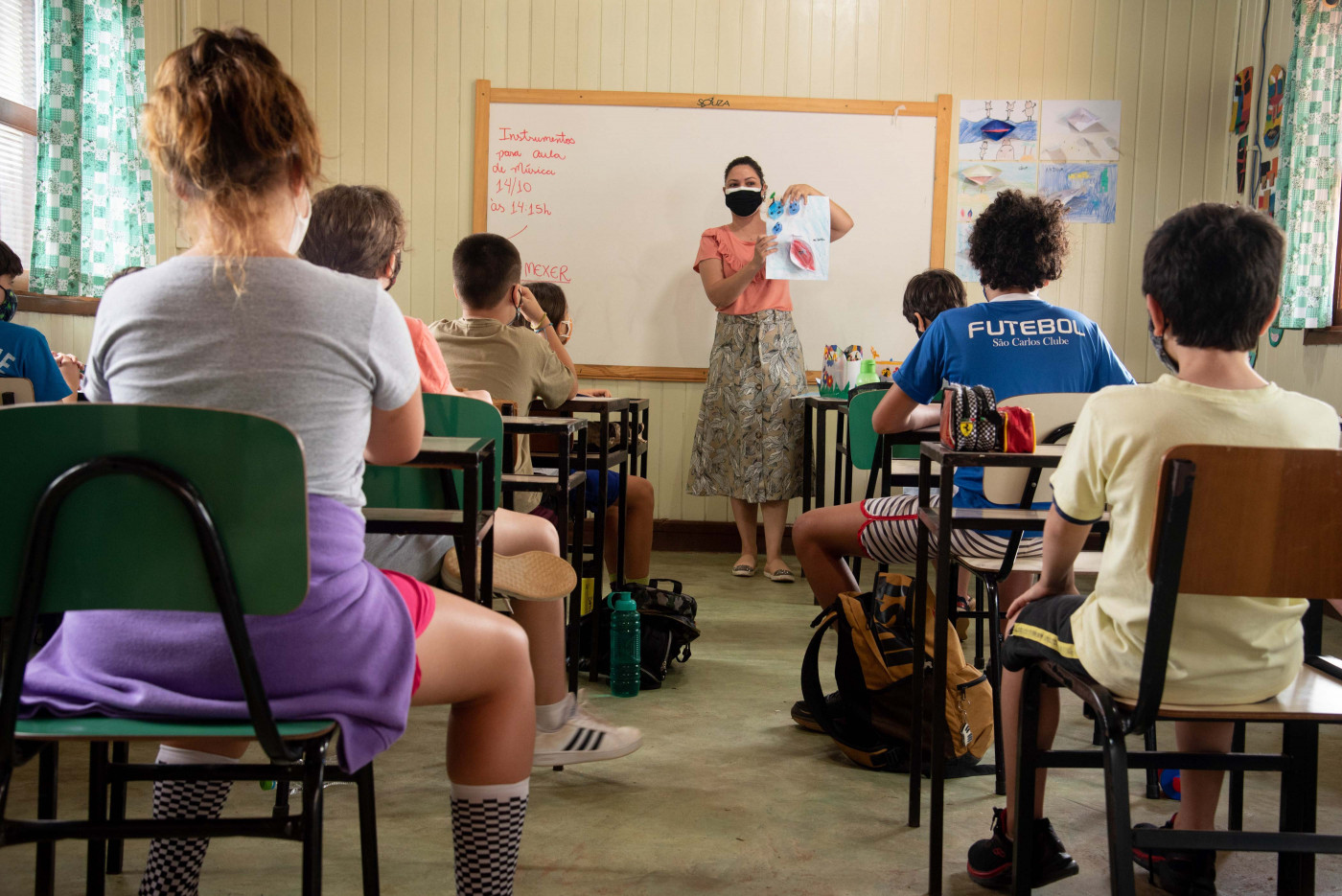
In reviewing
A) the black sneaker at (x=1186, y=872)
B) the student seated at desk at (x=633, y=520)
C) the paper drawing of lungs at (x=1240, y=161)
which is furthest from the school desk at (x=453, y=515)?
the paper drawing of lungs at (x=1240, y=161)

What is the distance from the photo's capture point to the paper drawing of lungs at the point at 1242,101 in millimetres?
4449

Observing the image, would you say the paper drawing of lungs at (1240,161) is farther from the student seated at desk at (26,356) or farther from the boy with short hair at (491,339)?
the student seated at desk at (26,356)

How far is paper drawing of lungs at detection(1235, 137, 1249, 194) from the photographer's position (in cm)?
448

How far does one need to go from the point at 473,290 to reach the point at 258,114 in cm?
162

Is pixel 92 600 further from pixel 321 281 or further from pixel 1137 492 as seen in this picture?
pixel 1137 492

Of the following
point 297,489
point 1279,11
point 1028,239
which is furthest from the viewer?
point 1279,11

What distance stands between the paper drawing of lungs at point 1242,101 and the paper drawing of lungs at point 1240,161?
0.06m

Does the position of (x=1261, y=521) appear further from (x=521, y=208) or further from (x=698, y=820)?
(x=521, y=208)

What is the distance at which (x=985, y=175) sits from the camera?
467 centimetres

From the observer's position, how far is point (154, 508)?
0.90 meters

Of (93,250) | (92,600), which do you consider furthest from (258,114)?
(93,250)

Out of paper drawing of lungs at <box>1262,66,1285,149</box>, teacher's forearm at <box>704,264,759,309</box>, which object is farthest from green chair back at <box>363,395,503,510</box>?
paper drawing of lungs at <box>1262,66,1285,149</box>

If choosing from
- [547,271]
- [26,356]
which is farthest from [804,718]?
[547,271]

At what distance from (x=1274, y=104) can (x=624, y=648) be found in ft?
11.8
